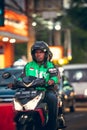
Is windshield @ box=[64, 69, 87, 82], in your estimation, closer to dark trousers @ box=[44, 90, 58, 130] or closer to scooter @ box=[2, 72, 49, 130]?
dark trousers @ box=[44, 90, 58, 130]

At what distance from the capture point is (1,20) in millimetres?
29547

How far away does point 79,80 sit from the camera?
1280 inches

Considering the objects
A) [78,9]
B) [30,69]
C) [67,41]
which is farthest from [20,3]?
[30,69]

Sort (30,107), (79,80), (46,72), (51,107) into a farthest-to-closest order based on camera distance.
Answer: (79,80) → (46,72) → (51,107) → (30,107)

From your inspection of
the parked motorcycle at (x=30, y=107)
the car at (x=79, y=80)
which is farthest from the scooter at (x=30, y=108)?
the car at (x=79, y=80)

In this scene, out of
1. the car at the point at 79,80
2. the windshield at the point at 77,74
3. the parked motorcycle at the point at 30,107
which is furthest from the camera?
the windshield at the point at 77,74

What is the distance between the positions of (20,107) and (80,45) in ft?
184

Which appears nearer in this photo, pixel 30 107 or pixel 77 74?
pixel 30 107

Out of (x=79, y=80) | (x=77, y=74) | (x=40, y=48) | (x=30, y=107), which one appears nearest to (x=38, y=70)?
(x=40, y=48)

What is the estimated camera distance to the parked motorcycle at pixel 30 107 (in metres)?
12.0

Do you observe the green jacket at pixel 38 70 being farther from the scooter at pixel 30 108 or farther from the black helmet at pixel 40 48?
the scooter at pixel 30 108

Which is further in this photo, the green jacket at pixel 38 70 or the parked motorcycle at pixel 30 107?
the green jacket at pixel 38 70

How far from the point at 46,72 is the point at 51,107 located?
64 centimetres

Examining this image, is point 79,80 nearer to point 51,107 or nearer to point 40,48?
point 40,48
